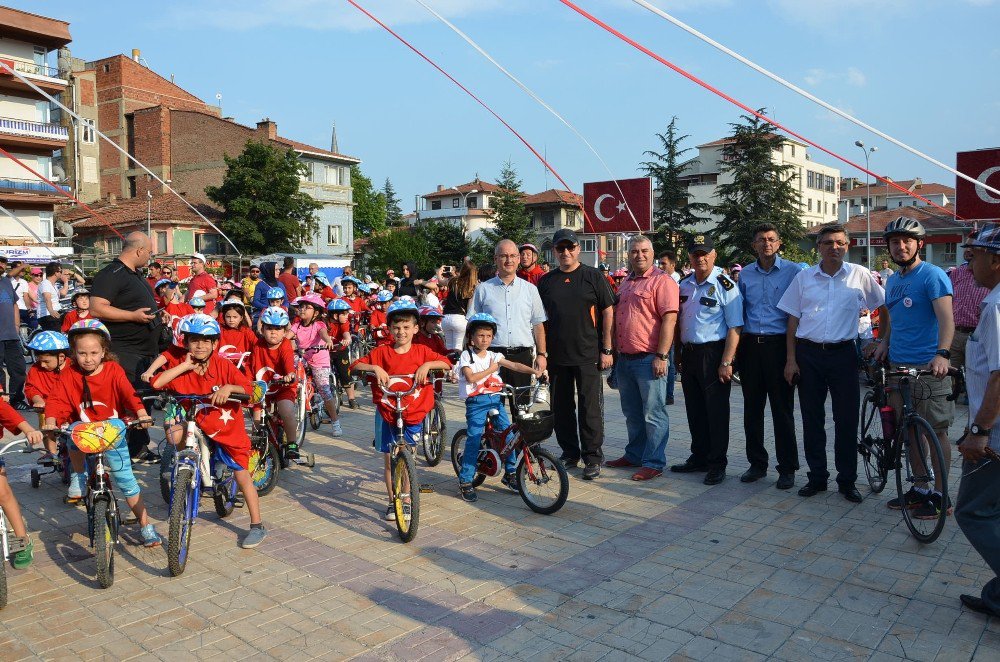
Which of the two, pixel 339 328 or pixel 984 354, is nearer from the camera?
pixel 984 354

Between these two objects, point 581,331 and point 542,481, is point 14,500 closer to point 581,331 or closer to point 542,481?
point 542,481

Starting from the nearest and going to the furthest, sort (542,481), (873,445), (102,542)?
(102,542) < (542,481) < (873,445)

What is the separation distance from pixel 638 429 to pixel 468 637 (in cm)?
381

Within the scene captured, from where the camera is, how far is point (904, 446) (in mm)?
5715

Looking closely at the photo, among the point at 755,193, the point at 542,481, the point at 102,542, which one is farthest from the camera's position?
the point at 755,193

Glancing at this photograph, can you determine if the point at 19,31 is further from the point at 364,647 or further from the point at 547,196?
the point at 364,647

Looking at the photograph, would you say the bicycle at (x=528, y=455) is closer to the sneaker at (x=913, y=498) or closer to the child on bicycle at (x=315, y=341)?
the sneaker at (x=913, y=498)

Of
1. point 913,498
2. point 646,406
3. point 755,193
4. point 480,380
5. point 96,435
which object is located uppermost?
point 755,193

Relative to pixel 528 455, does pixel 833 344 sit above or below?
above

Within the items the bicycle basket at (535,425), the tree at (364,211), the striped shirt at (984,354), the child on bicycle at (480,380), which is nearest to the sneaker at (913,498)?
the striped shirt at (984,354)

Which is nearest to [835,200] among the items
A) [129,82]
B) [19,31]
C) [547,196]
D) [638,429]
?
[547,196]

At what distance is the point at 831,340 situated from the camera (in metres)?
6.30

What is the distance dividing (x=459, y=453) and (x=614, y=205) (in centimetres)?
896

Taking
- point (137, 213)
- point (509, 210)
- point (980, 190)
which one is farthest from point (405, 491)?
point (137, 213)
